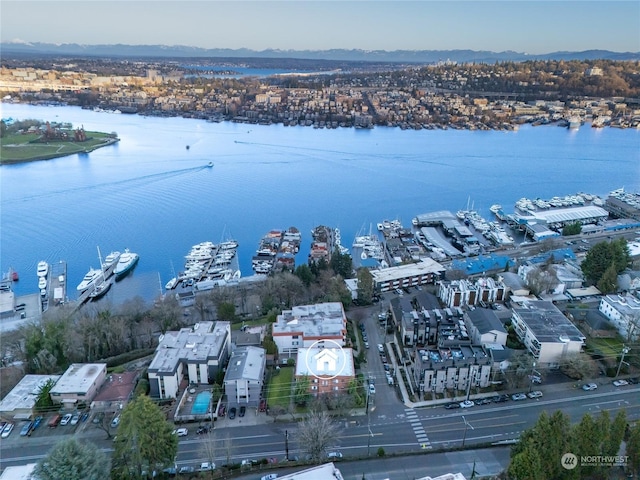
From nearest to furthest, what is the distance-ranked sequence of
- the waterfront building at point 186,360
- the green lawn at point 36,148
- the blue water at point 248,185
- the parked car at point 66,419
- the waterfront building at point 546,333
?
the parked car at point 66,419
the waterfront building at point 186,360
the waterfront building at point 546,333
the blue water at point 248,185
the green lawn at point 36,148

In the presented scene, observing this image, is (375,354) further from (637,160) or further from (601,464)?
(637,160)

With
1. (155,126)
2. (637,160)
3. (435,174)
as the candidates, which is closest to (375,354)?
(435,174)

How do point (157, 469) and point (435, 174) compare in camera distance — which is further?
point (435, 174)

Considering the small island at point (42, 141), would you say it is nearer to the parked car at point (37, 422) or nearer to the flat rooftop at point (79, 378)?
the flat rooftop at point (79, 378)

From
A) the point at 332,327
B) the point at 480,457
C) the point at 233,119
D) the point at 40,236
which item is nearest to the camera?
the point at 480,457

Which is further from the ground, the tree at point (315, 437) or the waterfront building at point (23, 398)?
the tree at point (315, 437)

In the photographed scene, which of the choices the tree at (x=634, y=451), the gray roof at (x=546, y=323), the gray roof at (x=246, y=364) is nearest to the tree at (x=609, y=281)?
the gray roof at (x=546, y=323)

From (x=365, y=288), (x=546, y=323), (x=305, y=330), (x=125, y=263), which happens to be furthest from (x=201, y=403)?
(x=125, y=263)
